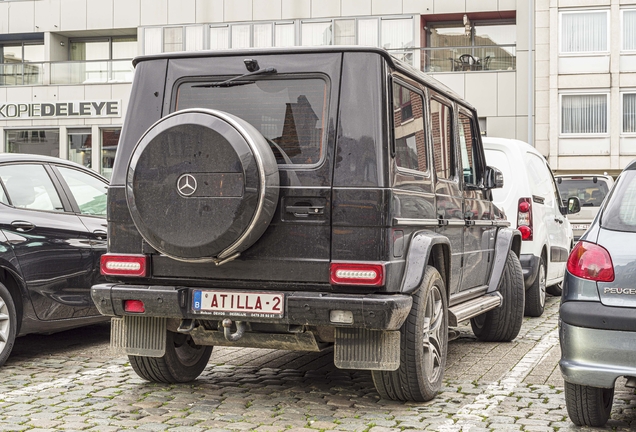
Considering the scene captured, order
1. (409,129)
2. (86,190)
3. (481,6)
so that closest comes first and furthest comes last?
(409,129), (86,190), (481,6)

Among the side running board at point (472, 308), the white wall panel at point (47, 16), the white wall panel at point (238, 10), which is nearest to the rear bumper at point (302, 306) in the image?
the side running board at point (472, 308)

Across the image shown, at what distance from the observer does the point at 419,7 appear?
1342 inches

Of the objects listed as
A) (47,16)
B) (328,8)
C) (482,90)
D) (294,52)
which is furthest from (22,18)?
(294,52)

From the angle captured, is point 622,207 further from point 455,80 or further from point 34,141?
Answer: point 34,141

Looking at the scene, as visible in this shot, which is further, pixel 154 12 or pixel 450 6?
pixel 154 12

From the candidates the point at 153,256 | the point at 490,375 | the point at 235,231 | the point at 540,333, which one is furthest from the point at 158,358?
the point at 540,333

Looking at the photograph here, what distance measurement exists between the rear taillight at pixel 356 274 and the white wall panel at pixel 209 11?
31.4 metres

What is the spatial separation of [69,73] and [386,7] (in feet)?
39.5

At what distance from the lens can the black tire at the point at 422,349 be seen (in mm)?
5562

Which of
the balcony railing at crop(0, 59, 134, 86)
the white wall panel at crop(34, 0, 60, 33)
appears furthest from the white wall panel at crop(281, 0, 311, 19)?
the white wall panel at crop(34, 0, 60, 33)

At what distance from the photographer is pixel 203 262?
539 cm

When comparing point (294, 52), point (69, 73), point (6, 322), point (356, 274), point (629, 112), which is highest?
point (69, 73)

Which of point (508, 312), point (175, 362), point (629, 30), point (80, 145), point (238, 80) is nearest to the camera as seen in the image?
point (238, 80)

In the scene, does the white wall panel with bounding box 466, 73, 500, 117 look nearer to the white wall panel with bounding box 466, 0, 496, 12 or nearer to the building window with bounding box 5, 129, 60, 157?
the white wall panel with bounding box 466, 0, 496, 12
